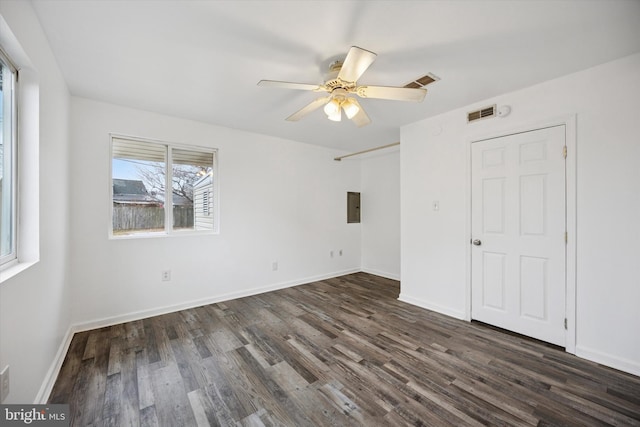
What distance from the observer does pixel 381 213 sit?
5.13 metres

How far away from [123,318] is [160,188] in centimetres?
159

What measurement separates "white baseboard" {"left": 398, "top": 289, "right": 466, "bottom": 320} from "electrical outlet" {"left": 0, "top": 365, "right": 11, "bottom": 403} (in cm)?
362

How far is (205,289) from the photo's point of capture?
3.51 m

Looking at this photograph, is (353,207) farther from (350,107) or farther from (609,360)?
(609,360)

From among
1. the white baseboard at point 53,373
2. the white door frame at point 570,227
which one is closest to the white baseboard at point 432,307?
the white door frame at point 570,227

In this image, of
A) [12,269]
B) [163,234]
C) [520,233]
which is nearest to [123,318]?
[163,234]

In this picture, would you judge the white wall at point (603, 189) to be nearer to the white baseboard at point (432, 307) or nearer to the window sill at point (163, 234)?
the white baseboard at point (432, 307)

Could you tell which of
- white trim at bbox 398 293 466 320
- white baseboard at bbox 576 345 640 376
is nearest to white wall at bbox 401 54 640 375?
white baseboard at bbox 576 345 640 376

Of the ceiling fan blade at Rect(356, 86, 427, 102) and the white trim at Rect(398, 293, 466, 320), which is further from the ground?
the ceiling fan blade at Rect(356, 86, 427, 102)

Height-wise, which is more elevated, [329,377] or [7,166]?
[7,166]

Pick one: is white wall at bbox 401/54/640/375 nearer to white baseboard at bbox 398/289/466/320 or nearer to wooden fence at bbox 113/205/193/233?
white baseboard at bbox 398/289/466/320

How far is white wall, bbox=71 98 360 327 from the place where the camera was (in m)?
2.78

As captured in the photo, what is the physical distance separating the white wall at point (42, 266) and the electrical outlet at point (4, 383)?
4 centimetres

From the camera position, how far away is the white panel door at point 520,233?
242cm
